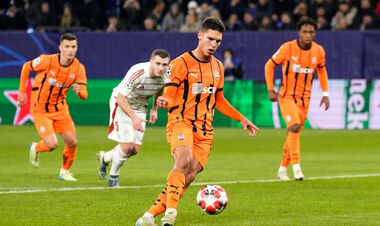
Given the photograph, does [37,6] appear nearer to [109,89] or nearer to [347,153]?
[109,89]

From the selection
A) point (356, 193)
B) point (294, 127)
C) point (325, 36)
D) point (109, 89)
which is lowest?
point (356, 193)

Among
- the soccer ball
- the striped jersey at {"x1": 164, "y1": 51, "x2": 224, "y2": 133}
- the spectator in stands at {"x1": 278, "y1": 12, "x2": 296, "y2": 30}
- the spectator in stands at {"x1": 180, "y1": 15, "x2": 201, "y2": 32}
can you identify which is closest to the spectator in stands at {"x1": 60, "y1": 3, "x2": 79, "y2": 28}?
the spectator in stands at {"x1": 180, "y1": 15, "x2": 201, "y2": 32}

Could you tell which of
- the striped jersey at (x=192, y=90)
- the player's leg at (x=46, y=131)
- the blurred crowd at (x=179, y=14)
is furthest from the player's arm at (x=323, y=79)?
the blurred crowd at (x=179, y=14)

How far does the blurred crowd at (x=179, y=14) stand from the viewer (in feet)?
83.0

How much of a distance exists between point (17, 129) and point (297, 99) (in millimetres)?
11828

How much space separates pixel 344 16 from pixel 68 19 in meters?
8.53

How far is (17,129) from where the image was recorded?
23141mm

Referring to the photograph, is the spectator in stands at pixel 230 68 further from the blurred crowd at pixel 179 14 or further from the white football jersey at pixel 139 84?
the white football jersey at pixel 139 84

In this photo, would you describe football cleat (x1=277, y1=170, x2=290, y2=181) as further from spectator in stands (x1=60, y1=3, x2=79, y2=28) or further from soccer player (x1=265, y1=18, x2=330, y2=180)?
spectator in stands (x1=60, y1=3, x2=79, y2=28)

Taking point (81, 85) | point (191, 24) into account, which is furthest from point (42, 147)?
point (191, 24)

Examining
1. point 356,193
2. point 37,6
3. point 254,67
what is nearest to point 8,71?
point 37,6

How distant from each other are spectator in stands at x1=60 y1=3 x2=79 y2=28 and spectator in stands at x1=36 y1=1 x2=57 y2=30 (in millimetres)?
322

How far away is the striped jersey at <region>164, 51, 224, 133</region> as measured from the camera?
838 centimetres

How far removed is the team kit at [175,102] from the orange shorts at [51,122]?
0.02m
